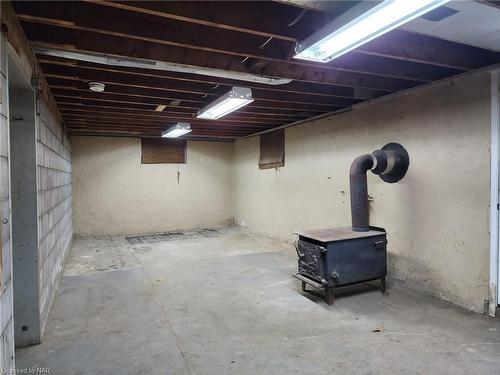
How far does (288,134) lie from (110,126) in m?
3.54

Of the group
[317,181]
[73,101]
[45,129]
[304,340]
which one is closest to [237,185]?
[317,181]

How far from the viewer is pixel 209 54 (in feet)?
9.40

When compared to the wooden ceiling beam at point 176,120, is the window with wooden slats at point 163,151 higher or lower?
lower

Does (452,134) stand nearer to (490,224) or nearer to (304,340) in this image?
(490,224)

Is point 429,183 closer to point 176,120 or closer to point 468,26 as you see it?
point 468,26

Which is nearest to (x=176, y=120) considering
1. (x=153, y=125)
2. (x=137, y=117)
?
(x=137, y=117)

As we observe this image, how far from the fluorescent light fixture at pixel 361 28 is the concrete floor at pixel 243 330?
88.5 inches

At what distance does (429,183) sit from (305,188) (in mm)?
2415

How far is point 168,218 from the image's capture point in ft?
26.6

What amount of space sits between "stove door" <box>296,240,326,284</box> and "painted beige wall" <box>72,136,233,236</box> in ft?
16.1

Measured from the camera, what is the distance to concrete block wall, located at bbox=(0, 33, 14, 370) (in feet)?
5.65

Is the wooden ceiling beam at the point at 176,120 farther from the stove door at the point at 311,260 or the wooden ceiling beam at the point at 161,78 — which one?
the stove door at the point at 311,260

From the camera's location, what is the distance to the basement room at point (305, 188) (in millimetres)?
2199

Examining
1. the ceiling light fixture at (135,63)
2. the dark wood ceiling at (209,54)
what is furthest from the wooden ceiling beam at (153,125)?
the ceiling light fixture at (135,63)
